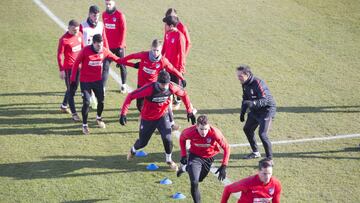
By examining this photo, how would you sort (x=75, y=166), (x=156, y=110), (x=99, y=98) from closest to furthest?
(x=156, y=110), (x=75, y=166), (x=99, y=98)

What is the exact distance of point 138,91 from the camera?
12.0m

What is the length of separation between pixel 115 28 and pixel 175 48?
2163 millimetres

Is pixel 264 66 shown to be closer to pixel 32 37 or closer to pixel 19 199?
pixel 32 37

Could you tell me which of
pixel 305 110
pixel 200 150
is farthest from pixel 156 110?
pixel 305 110

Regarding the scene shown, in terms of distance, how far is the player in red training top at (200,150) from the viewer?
426 inches

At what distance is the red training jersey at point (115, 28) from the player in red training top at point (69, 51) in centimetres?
128

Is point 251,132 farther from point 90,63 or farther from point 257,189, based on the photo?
point 90,63

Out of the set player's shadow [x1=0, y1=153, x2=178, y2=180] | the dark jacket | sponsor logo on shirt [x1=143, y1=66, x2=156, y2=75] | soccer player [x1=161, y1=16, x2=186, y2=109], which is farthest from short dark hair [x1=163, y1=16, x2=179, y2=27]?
player's shadow [x1=0, y1=153, x2=178, y2=180]

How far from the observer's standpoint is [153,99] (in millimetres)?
12102

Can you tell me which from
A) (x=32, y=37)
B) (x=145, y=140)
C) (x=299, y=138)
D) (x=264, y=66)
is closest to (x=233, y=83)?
(x=264, y=66)

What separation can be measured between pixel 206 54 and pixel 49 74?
4.69 meters

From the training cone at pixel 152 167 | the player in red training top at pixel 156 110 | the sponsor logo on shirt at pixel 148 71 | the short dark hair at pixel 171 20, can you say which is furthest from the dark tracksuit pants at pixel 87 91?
the training cone at pixel 152 167

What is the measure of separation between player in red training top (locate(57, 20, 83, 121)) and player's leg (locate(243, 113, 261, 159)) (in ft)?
13.5

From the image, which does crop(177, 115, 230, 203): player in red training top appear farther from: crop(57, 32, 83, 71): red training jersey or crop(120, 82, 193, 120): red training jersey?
crop(57, 32, 83, 71): red training jersey
